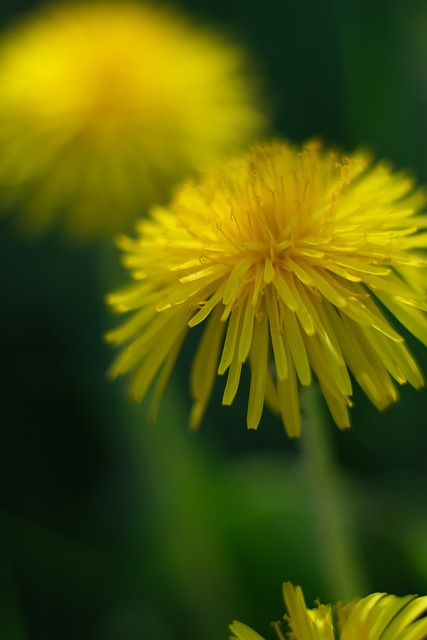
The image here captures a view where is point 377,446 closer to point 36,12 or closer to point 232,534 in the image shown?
point 232,534

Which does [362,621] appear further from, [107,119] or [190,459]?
[107,119]

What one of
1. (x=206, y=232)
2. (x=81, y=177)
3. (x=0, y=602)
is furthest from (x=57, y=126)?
(x=0, y=602)

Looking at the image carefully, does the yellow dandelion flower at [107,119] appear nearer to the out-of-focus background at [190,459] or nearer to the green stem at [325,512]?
the out-of-focus background at [190,459]

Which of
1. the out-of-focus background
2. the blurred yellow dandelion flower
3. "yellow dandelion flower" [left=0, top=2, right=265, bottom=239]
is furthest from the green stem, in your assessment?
"yellow dandelion flower" [left=0, top=2, right=265, bottom=239]

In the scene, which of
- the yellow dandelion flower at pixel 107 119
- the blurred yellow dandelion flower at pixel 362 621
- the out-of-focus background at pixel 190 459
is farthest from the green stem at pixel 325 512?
the yellow dandelion flower at pixel 107 119

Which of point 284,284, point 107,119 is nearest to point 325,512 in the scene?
point 284,284

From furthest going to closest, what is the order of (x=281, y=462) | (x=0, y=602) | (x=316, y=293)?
(x=281, y=462)
(x=0, y=602)
(x=316, y=293)

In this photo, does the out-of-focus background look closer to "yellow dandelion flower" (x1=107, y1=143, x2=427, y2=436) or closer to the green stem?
the green stem
